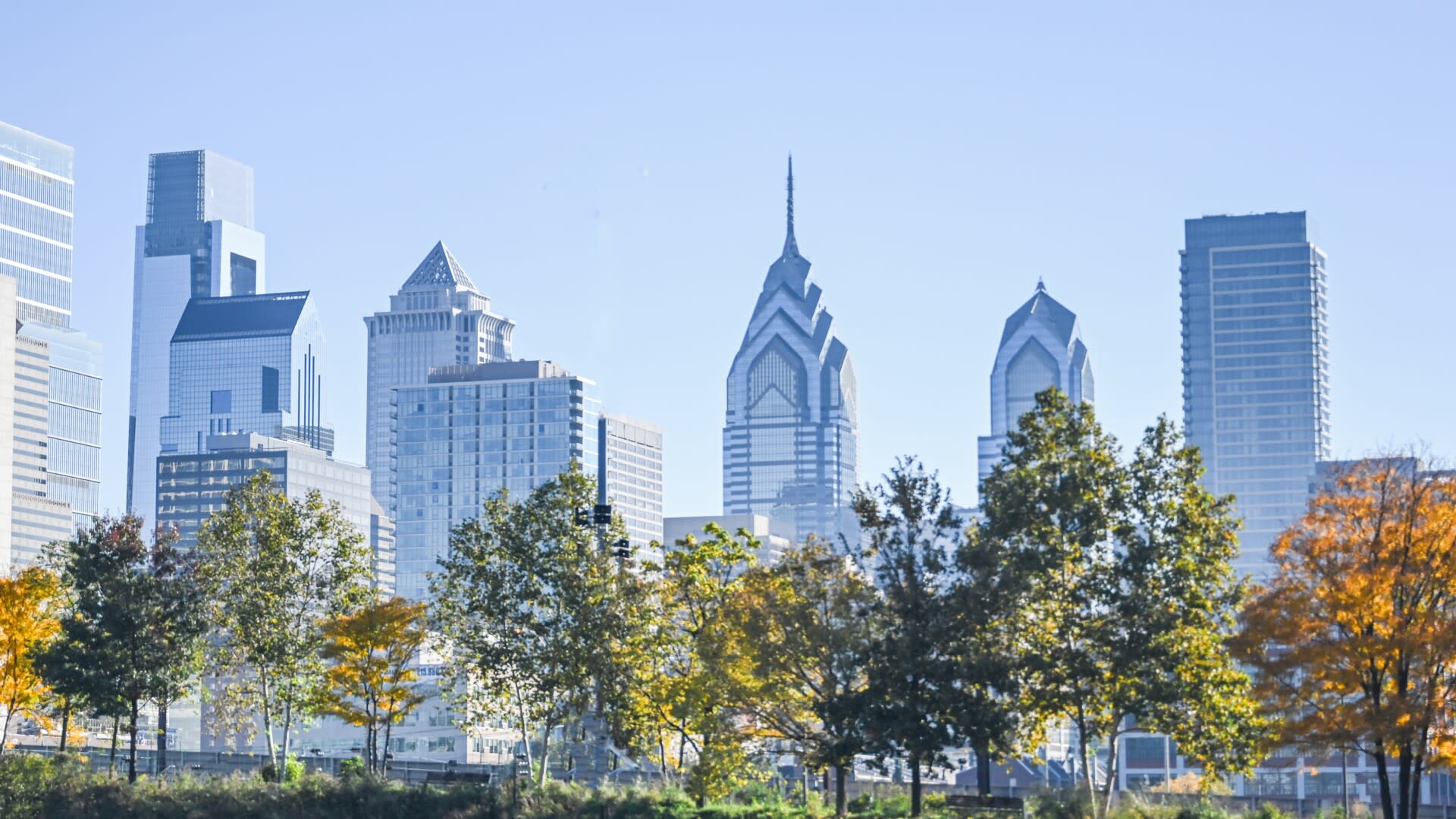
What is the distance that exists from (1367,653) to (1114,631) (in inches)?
309

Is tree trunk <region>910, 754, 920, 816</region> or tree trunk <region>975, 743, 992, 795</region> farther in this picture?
tree trunk <region>975, 743, 992, 795</region>

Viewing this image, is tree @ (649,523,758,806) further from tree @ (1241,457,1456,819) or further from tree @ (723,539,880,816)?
tree @ (1241,457,1456,819)

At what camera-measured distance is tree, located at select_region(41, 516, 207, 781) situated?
78.2 meters

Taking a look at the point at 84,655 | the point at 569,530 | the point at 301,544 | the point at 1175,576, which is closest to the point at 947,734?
the point at 1175,576

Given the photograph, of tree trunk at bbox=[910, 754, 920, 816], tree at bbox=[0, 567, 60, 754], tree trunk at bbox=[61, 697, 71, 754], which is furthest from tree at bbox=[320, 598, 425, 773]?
tree trunk at bbox=[910, 754, 920, 816]

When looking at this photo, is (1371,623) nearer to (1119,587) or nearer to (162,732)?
(1119,587)

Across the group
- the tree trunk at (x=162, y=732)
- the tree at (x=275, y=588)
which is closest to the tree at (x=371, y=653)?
the tree at (x=275, y=588)

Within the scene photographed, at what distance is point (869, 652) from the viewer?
61.3 meters

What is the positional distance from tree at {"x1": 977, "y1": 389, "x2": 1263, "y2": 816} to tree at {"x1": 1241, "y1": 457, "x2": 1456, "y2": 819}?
220 cm

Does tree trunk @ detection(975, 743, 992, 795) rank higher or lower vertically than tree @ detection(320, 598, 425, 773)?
lower

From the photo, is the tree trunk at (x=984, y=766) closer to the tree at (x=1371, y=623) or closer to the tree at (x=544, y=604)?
the tree at (x=1371, y=623)

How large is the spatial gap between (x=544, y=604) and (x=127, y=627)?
58.3 ft

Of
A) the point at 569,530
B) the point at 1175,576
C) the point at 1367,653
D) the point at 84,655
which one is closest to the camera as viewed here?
the point at 1367,653

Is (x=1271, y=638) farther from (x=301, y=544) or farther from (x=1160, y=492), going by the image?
(x=301, y=544)
